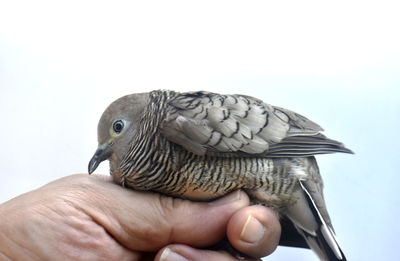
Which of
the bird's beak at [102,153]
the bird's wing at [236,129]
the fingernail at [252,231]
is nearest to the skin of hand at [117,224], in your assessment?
the fingernail at [252,231]

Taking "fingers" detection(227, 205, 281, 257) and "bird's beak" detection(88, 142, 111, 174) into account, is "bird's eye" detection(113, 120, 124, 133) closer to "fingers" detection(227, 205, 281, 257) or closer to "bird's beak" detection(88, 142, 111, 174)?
"bird's beak" detection(88, 142, 111, 174)

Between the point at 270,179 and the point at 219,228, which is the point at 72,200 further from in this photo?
the point at 270,179

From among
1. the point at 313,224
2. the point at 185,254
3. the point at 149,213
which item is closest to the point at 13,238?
the point at 149,213

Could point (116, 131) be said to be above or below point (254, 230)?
above

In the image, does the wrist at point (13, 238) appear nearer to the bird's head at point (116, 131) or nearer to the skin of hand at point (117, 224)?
the skin of hand at point (117, 224)

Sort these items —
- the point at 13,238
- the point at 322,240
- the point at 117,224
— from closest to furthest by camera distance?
1. the point at 13,238
2. the point at 117,224
3. the point at 322,240

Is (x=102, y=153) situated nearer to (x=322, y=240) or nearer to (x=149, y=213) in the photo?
(x=149, y=213)

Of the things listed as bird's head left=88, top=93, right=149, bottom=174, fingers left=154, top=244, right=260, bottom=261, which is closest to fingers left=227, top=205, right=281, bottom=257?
fingers left=154, top=244, right=260, bottom=261
